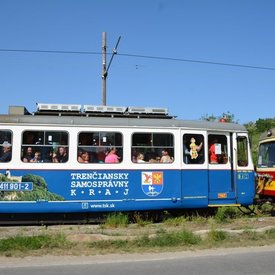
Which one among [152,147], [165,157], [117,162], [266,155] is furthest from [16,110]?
[266,155]

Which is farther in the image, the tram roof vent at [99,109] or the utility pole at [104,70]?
the utility pole at [104,70]

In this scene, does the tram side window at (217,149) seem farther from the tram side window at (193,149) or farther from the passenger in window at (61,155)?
the passenger in window at (61,155)

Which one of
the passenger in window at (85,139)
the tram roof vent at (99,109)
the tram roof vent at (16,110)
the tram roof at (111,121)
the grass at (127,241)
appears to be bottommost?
the grass at (127,241)

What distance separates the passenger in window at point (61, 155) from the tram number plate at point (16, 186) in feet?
2.90

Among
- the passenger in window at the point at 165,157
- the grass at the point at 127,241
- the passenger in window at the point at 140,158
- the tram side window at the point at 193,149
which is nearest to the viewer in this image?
the grass at the point at 127,241

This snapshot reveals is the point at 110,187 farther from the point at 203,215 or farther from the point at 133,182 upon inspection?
the point at 203,215

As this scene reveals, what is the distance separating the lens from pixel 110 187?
11570mm

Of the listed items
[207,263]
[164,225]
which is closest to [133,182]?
[164,225]

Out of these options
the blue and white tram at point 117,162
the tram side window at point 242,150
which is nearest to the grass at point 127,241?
the blue and white tram at point 117,162

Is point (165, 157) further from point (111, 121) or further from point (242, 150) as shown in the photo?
point (242, 150)

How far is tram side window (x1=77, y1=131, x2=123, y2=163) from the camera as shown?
37.8ft

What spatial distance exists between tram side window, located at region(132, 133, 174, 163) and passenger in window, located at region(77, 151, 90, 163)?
1.22 metres

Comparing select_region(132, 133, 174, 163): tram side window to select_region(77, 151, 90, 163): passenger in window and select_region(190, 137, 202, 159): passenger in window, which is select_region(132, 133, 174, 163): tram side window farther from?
select_region(77, 151, 90, 163): passenger in window

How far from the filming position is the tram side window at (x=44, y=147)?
1120cm
